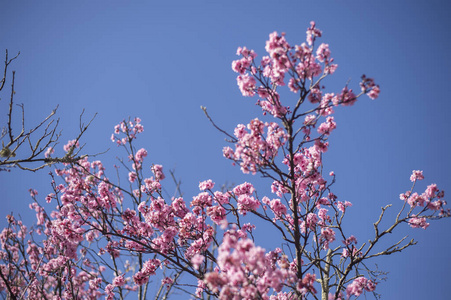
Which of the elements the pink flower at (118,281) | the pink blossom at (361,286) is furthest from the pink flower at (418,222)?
the pink flower at (118,281)

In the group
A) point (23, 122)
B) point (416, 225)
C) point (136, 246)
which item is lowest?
point (136, 246)

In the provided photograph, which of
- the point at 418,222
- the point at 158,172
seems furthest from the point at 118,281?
the point at 418,222

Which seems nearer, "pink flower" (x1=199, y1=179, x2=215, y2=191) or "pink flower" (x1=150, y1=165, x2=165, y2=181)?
"pink flower" (x1=199, y1=179, x2=215, y2=191)

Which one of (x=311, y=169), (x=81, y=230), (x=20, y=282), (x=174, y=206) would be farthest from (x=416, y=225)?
(x=20, y=282)

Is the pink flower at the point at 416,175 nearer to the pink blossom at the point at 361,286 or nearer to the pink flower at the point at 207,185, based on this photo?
the pink blossom at the point at 361,286

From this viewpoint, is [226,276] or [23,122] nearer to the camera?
[226,276]

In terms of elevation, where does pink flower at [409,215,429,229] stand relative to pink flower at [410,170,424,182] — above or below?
below

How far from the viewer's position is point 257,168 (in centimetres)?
384

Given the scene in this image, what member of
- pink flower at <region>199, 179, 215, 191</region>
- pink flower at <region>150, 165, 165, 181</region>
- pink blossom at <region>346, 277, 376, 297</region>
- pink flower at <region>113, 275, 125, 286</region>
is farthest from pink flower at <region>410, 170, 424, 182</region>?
pink flower at <region>113, 275, 125, 286</region>

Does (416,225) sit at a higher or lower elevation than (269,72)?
lower

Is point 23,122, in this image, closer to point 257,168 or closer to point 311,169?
point 257,168

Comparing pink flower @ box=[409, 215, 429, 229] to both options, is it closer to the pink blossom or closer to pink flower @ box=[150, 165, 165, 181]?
the pink blossom

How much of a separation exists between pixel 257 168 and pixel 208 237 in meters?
1.72

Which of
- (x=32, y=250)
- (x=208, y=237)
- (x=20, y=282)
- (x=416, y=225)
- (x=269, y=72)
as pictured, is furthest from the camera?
(x=32, y=250)
